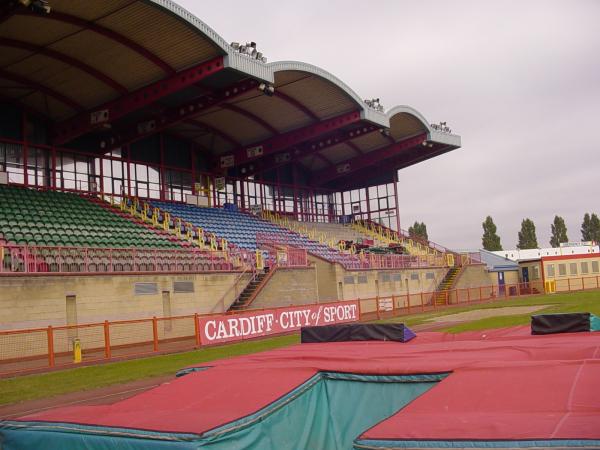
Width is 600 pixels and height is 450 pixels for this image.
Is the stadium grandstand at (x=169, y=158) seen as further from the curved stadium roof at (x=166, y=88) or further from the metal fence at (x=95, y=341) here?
the metal fence at (x=95, y=341)

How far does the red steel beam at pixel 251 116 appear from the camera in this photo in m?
39.5

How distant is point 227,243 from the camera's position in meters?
36.0

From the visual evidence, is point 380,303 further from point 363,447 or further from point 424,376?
point 363,447

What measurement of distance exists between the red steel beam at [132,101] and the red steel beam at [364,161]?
23970 mm

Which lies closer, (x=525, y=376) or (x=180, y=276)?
(x=525, y=376)

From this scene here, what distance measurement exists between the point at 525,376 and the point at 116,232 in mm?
25890

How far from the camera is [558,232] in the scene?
119688mm

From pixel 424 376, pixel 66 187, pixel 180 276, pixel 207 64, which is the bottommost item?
pixel 424 376

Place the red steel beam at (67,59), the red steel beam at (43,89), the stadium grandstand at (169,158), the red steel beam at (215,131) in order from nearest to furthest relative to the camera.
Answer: the stadium grandstand at (169,158) → the red steel beam at (67,59) → the red steel beam at (43,89) → the red steel beam at (215,131)

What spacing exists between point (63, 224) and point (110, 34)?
8788 mm

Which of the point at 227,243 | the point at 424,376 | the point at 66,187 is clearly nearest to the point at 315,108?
the point at 227,243

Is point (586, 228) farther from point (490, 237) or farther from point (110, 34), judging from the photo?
point (110, 34)

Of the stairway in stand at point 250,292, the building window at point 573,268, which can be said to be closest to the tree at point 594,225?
the building window at point 573,268

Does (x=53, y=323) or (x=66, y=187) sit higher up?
A: (x=66, y=187)
